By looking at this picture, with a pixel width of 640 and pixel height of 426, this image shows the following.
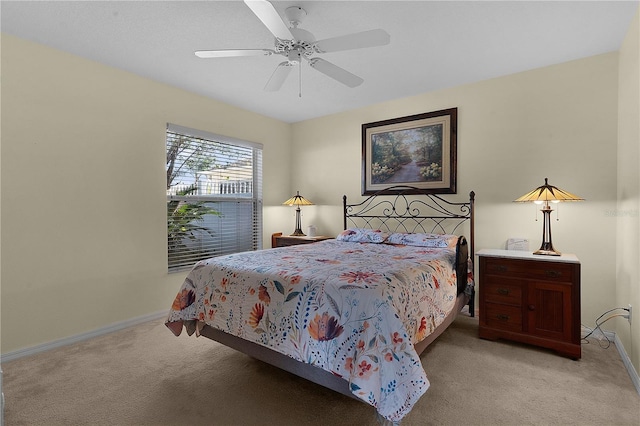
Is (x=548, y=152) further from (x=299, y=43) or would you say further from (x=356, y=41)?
(x=299, y=43)

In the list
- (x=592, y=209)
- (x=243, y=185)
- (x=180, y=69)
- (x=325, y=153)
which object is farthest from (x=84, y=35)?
(x=592, y=209)

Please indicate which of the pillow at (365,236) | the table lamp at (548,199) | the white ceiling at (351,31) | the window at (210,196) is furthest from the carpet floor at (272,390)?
the white ceiling at (351,31)

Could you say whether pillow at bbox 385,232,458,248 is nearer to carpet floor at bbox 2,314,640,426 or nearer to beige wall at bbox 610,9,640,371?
carpet floor at bbox 2,314,640,426

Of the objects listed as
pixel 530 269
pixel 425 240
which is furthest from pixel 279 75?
pixel 530 269

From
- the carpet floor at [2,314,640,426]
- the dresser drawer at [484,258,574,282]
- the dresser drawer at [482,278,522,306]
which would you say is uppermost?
the dresser drawer at [484,258,574,282]

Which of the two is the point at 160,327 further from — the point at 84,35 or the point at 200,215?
the point at 84,35

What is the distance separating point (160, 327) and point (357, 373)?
252 cm

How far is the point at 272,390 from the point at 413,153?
313cm

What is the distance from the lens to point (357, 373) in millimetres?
1576

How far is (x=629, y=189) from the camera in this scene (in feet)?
8.01

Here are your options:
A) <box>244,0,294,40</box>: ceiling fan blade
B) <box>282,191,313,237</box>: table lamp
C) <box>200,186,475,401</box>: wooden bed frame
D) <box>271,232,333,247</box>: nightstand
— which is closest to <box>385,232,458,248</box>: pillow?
<box>200,186,475,401</box>: wooden bed frame

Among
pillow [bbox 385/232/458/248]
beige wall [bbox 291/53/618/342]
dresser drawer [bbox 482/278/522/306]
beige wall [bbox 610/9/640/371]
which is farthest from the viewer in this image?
pillow [bbox 385/232/458/248]

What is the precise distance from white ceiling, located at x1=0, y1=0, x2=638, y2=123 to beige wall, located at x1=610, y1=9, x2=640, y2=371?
0.31 metres

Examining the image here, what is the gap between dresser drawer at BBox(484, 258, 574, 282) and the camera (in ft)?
8.32
